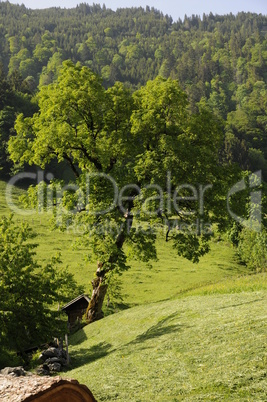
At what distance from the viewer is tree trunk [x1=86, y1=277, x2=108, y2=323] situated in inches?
1326

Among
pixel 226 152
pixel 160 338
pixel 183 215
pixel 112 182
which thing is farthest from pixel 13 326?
pixel 226 152

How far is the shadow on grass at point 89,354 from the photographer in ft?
81.4

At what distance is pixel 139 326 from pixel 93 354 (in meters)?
3.74

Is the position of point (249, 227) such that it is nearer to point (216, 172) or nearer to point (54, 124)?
point (216, 172)

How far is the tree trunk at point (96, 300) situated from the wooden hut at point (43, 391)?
74.5 feet

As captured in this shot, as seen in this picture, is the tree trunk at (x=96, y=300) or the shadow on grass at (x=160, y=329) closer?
the shadow on grass at (x=160, y=329)

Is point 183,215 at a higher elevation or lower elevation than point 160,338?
higher

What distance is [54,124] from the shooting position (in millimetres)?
30516

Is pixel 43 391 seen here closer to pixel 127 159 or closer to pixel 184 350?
pixel 184 350

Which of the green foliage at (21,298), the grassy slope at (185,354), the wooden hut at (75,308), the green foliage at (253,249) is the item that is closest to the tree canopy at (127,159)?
the green foliage at (21,298)

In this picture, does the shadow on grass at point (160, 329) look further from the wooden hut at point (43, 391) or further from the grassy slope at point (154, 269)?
the grassy slope at point (154, 269)

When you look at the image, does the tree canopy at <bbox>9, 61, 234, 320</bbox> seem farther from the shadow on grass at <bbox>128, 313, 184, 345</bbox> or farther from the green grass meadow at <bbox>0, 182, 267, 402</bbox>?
the shadow on grass at <bbox>128, 313, 184, 345</bbox>

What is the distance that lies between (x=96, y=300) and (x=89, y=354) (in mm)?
8342

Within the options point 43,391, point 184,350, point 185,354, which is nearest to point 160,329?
point 184,350
